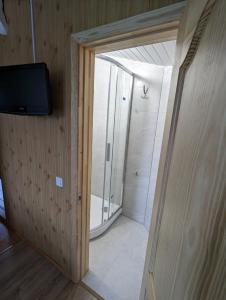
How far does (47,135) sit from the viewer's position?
1362 millimetres

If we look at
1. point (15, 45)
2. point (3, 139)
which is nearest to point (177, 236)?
point (15, 45)

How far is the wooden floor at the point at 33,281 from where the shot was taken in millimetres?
1404

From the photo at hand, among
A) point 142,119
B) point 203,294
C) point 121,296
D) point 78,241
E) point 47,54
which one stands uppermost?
point 47,54

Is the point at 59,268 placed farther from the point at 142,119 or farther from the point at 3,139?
the point at 142,119

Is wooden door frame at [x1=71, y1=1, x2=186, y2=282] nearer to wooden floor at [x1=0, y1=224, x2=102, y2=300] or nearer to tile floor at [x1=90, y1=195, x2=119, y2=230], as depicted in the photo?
wooden floor at [x1=0, y1=224, x2=102, y2=300]

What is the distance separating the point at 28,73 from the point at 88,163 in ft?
2.63

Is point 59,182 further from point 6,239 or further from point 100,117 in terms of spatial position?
point 6,239

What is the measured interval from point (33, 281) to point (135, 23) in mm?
2190

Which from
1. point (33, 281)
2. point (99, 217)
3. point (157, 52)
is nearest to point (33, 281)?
point (33, 281)

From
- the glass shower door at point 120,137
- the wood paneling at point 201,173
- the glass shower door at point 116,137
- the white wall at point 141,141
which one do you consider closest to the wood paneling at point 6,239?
the glass shower door at point 116,137

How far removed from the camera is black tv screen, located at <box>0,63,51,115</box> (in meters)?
1.12

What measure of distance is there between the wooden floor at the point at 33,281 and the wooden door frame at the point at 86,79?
0.13 metres

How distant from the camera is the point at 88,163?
1332mm

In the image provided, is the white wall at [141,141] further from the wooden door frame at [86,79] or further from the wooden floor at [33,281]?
the wooden floor at [33,281]
